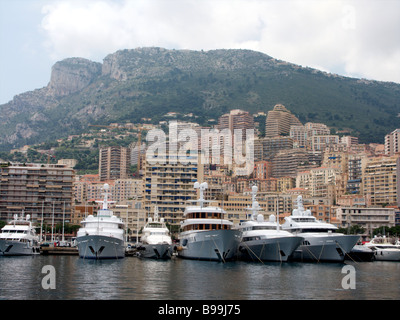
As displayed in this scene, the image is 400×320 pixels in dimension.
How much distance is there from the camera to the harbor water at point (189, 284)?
3831 centimetres

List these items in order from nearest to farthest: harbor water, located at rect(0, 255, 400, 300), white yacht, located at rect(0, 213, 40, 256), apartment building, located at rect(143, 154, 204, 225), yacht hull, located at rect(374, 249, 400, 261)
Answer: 1. harbor water, located at rect(0, 255, 400, 300)
2. white yacht, located at rect(0, 213, 40, 256)
3. yacht hull, located at rect(374, 249, 400, 261)
4. apartment building, located at rect(143, 154, 204, 225)

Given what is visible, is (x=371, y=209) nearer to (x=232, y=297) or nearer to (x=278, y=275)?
(x=278, y=275)

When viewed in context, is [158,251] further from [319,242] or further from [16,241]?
[319,242]

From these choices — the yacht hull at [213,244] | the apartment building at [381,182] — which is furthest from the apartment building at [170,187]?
the apartment building at [381,182]

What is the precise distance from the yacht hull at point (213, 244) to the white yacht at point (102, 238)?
11260 mm

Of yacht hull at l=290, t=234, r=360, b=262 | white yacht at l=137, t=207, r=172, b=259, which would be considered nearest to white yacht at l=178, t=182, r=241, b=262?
white yacht at l=137, t=207, r=172, b=259

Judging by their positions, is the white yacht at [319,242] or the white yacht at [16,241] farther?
the white yacht at [16,241]

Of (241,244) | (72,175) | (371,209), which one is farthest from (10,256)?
(371,209)

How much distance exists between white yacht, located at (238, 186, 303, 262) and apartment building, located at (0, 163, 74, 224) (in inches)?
3087

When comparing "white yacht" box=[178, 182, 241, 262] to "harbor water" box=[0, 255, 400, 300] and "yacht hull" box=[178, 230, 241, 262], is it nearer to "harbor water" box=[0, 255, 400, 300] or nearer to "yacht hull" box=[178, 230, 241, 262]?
"yacht hull" box=[178, 230, 241, 262]

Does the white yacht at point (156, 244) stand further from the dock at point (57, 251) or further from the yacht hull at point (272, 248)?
the dock at point (57, 251)

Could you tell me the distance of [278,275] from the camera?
176 ft

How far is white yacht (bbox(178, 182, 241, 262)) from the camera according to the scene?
70.1 m
